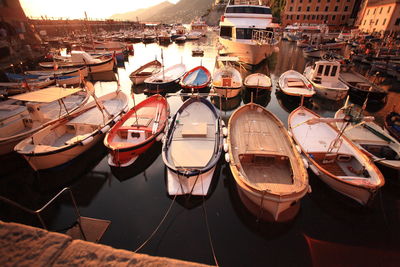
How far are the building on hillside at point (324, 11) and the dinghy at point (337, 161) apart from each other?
90468mm

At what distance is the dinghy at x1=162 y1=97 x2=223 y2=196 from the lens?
938cm

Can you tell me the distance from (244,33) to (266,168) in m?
31.1

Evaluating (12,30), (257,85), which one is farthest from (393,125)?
(12,30)

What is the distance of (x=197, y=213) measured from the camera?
9.02 metres

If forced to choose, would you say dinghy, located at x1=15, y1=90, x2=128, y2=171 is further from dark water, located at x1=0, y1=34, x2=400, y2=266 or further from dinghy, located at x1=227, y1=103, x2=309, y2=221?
dinghy, located at x1=227, y1=103, x2=309, y2=221

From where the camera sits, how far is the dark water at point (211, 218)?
293 inches

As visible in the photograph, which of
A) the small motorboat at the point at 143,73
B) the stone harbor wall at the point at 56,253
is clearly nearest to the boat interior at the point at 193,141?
the stone harbor wall at the point at 56,253

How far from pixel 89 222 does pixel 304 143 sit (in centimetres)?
1213

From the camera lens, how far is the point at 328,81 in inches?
818

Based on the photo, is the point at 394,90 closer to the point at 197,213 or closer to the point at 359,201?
the point at 359,201

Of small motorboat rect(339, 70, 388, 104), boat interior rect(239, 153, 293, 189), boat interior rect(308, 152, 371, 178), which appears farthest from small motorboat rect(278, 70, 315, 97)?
boat interior rect(239, 153, 293, 189)

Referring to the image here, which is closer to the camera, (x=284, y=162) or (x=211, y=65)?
(x=284, y=162)

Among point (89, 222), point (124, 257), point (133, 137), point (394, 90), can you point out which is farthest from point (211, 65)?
point (124, 257)

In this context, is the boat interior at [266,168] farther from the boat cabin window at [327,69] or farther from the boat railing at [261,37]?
the boat railing at [261,37]
